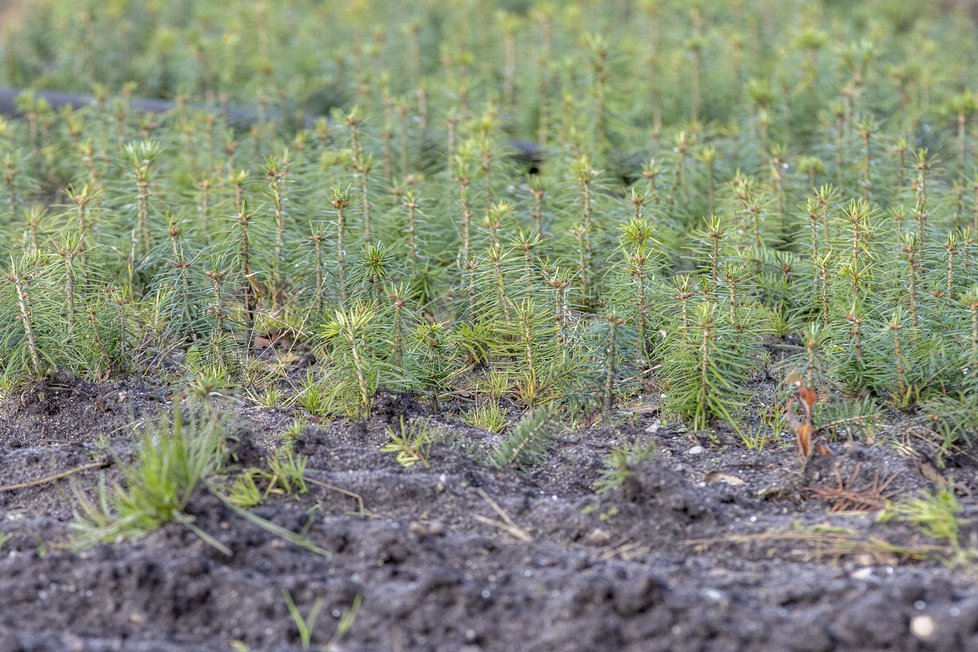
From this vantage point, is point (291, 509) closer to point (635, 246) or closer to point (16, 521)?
point (16, 521)

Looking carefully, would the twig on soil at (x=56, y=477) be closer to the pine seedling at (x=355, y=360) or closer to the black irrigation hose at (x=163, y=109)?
the pine seedling at (x=355, y=360)

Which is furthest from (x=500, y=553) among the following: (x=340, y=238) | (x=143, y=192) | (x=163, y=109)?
(x=163, y=109)

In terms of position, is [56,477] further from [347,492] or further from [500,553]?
[500,553]

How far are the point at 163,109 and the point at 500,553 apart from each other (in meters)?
3.74

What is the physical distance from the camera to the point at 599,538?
2838mm

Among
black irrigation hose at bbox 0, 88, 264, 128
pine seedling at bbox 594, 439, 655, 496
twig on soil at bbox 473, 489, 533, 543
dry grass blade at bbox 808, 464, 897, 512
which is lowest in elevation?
twig on soil at bbox 473, 489, 533, 543

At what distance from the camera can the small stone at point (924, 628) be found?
2.28m

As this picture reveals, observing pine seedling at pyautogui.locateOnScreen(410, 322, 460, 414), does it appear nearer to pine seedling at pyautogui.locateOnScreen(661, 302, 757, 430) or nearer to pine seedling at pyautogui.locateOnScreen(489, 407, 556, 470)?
pine seedling at pyautogui.locateOnScreen(489, 407, 556, 470)

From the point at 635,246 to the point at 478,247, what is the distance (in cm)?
69

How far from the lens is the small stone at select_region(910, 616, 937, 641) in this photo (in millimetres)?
2279

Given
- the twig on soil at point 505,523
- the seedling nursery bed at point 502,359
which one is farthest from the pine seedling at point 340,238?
the twig on soil at point 505,523

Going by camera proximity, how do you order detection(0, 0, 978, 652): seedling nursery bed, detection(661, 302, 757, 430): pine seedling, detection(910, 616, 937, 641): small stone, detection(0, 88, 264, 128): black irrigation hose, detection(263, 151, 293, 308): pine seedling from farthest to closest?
detection(0, 88, 264, 128): black irrigation hose
detection(263, 151, 293, 308): pine seedling
detection(661, 302, 757, 430): pine seedling
detection(0, 0, 978, 652): seedling nursery bed
detection(910, 616, 937, 641): small stone

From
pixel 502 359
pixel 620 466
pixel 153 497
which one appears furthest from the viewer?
pixel 502 359

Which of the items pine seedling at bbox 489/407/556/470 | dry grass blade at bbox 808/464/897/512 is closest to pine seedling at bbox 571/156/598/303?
pine seedling at bbox 489/407/556/470
